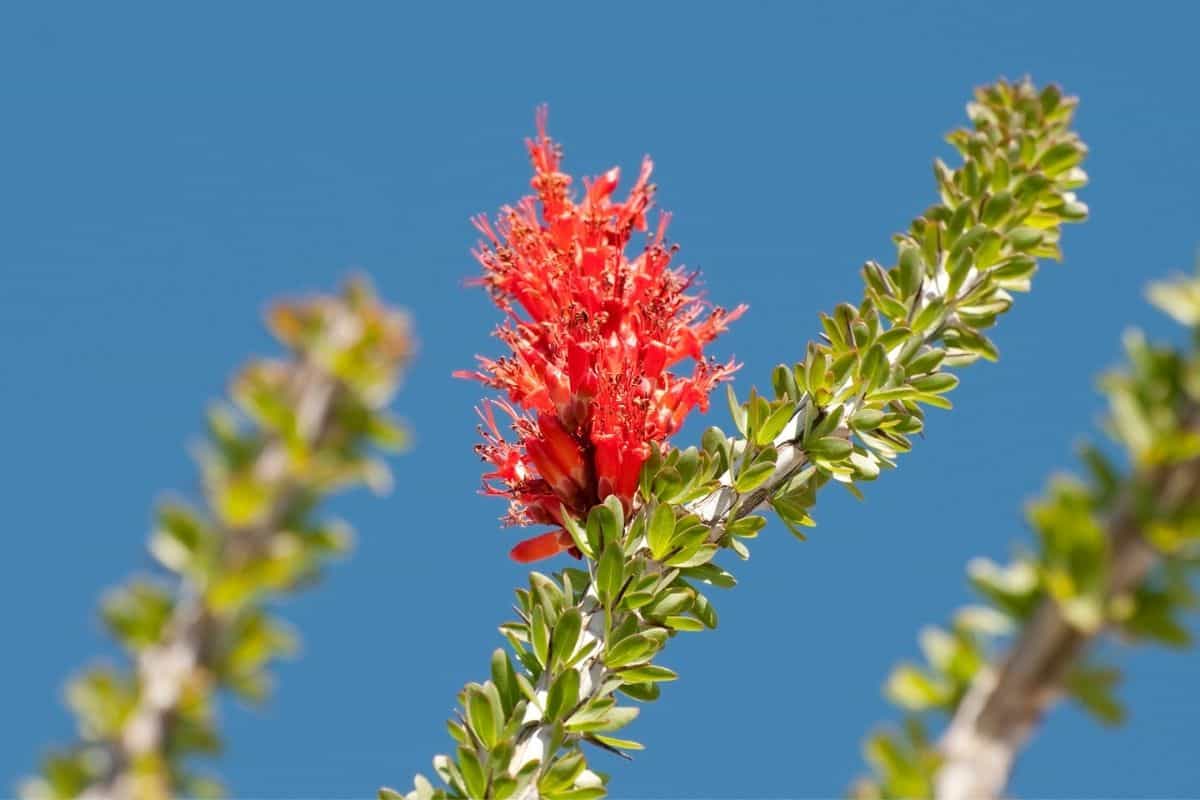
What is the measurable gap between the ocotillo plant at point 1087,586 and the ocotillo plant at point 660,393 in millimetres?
2214

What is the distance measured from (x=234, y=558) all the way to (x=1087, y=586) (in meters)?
1.09

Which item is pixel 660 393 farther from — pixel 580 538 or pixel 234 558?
pixel 234 558

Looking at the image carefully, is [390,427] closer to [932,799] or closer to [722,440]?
[932,799]

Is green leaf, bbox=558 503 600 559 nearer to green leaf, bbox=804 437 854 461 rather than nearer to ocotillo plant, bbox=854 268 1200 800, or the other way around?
green leaf, bbox=804 437 854 461

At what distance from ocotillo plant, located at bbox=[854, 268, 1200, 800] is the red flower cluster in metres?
2.77

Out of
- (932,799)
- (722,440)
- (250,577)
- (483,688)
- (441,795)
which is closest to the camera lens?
(932,799)

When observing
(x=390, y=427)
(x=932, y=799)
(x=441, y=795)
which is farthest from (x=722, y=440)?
(x=932, y=799)

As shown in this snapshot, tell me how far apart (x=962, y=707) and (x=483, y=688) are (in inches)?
88.7

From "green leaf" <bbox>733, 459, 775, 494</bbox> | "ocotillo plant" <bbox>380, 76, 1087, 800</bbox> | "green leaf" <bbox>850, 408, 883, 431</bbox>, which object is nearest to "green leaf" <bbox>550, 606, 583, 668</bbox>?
"ocotillo plant" <bbox>380, 76, 1087, 800</bbox>

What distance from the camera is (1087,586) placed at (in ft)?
5.66

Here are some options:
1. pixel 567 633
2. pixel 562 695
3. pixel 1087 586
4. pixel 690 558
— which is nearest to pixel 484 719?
A: pixel 562 695

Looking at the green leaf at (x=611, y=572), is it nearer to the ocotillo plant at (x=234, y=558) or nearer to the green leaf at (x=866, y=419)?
the green leaf at (x=866, y=419)

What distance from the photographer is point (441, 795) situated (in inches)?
141

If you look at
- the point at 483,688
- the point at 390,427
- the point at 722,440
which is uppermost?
the point at 722,440
